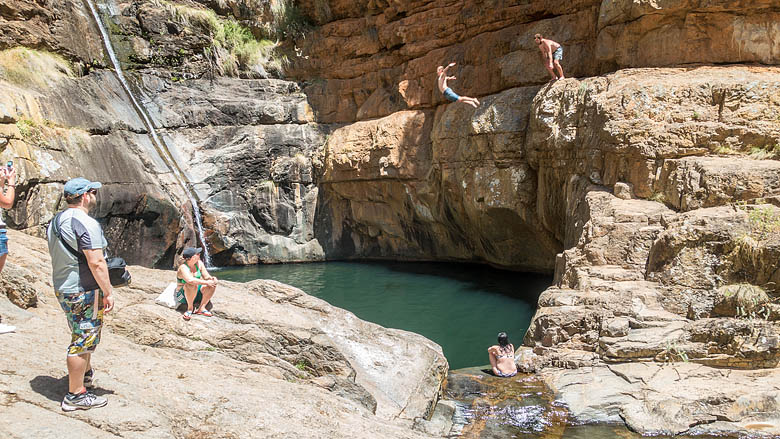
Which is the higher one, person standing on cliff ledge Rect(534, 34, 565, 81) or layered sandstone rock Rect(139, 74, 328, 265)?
person standing on cliff ledge Rect(534, 34, 565, 81)

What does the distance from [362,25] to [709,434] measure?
16.3m

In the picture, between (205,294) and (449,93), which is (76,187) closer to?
(205,294)

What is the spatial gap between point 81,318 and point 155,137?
49.7 feet

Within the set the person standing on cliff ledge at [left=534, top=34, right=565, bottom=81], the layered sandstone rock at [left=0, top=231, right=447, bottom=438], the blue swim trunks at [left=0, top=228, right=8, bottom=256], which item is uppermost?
the person standing on cliff ledge at [left=534, top=34, right=565, bottom=81]

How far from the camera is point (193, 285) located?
634 centimetres

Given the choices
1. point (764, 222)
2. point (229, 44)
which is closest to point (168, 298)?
point (764, 222)

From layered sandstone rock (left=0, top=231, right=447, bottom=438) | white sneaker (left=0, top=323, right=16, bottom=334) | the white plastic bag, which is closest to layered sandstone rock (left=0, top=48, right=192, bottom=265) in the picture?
layered sandstone rock (left=0, top=231, right=447, bottom=438)

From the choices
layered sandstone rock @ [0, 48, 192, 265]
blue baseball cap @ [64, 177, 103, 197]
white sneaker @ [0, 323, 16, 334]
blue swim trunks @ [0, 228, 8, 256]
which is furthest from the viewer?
layered sandstone rock @ [0, 48, 192, 265]

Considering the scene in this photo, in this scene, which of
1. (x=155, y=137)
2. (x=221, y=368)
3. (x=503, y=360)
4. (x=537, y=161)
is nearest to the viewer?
(x=221, y=368)

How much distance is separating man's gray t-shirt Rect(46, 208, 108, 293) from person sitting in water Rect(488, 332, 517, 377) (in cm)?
569

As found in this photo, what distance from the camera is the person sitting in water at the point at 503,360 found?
25.9ft

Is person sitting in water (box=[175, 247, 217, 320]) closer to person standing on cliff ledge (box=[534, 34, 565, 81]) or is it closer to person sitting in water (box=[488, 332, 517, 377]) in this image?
person sitting in water (box=[488, 332, 517, 377])

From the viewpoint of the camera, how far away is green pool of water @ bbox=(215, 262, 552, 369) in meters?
11.2

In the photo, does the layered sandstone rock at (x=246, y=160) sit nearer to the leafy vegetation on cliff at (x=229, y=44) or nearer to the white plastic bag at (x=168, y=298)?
the leafy vegetation on cliff at (x=229, y=44)
